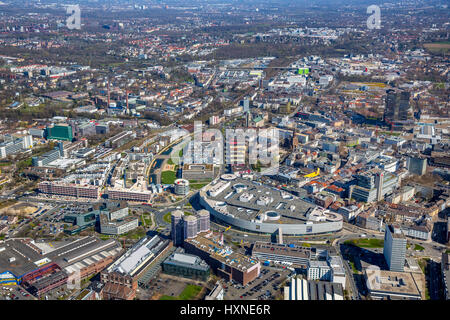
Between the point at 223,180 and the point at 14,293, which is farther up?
the point at 223,180

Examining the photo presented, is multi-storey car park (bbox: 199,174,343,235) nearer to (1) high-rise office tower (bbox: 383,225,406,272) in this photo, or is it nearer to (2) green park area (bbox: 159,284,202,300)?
(1) high-rise office tower (bbox: 383,225,406,272)

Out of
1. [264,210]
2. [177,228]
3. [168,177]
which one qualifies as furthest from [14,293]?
[168,177]

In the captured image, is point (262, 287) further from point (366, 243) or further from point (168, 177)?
point (168, 177)

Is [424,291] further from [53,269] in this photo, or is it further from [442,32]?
[442,32]

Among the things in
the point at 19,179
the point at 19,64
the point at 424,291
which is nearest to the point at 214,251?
the point at 424,291

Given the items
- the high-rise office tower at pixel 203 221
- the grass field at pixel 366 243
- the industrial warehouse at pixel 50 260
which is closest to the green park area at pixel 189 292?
the high-rise office tower at pixel 203 221

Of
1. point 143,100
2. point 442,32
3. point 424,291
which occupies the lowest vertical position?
point 424,291

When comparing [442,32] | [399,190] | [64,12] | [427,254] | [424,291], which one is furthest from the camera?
[64,12]
